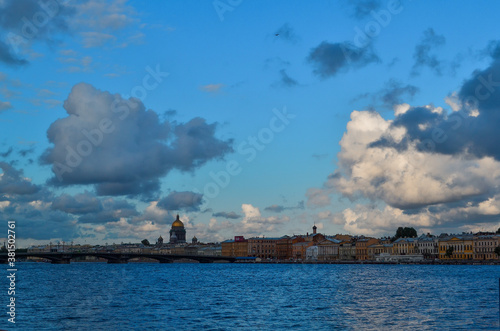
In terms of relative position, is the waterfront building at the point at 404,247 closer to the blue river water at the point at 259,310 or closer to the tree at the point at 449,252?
the tree at the point at 449,252

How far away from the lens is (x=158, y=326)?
32594 mm

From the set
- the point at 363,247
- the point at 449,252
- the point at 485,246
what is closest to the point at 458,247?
the point at 449,252

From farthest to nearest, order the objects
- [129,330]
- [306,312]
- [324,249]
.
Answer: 1. [324,249]
2. [306,312]
3. [129,330]

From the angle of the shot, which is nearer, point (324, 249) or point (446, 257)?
point (446, 257)

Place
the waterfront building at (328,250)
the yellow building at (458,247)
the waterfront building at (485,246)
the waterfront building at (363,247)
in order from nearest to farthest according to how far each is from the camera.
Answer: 1. the waterfront building at (485,246)
2. the yellow building at (458,247)
3. the waterfront building at (363,247)
4. the waterfront building at (328,250)

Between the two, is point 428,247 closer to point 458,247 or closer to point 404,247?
point 404,247

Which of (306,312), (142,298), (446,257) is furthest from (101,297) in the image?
(446,257)

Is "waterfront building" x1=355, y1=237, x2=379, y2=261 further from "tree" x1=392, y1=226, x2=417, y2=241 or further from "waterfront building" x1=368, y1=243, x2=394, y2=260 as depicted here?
"tree" x1=392, y1=226, x2=417, y2=241

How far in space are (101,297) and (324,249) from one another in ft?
477

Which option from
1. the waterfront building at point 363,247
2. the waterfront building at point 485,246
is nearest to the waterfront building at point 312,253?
the waterfront building at point 363,247

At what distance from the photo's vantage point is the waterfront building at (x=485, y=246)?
15162 centimetres

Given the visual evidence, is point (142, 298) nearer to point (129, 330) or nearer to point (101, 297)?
point (101, 297)

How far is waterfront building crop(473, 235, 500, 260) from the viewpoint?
151625 mm

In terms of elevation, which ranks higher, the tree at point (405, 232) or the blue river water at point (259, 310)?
the tree at point (405, 232)
